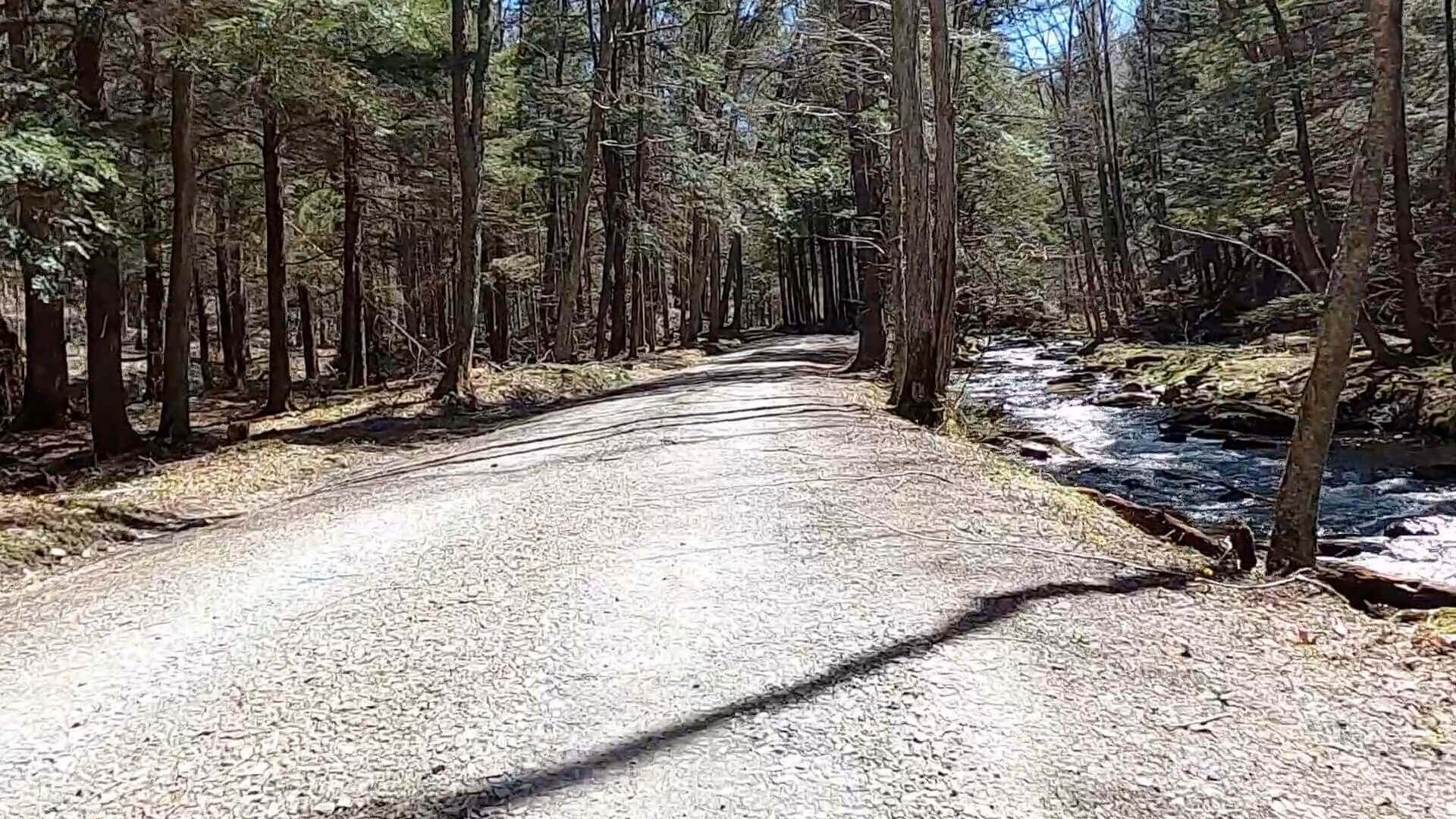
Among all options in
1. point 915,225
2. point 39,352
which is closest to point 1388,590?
point 915,225

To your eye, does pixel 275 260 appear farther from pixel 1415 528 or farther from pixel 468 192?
pixel 1415 528

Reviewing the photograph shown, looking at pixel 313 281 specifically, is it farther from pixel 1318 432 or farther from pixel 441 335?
pixel 1318 432

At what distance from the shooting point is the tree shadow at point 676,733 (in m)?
2.96

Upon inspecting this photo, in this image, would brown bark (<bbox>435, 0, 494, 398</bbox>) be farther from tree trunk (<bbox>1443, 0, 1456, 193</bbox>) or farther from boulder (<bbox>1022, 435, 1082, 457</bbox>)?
tree trunk (<bbox>1443, 0, 1456, 193</bbox>)

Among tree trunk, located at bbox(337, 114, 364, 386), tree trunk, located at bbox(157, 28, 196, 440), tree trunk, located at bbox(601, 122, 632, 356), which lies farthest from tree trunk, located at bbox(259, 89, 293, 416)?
tree trunk, located at bbox(601, 122, 632, 356)

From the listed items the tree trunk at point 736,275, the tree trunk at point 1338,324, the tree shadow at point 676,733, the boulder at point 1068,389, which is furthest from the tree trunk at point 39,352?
the tree trunk at point 736,275

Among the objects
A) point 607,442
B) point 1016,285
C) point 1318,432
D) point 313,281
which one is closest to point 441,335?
point 313,281

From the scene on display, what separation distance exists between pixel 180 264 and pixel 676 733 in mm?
10560

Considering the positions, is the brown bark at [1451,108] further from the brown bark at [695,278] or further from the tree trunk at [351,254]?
the brown bark at [695,278]

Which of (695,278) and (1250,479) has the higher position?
(695,278)

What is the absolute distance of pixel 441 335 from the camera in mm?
29047

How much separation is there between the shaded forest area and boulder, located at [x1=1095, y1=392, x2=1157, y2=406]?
269 cm

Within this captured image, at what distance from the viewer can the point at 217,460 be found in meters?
10.4

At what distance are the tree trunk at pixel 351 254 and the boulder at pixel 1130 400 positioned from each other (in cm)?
1456
